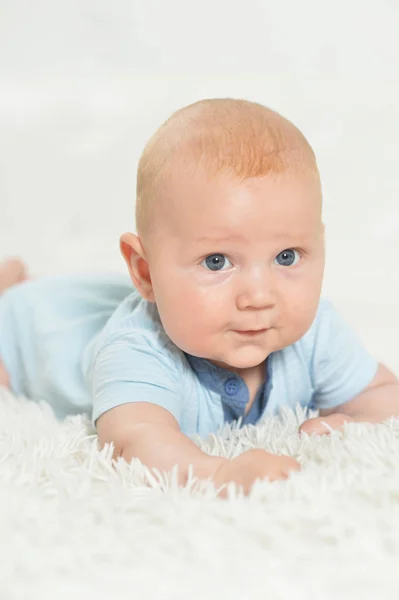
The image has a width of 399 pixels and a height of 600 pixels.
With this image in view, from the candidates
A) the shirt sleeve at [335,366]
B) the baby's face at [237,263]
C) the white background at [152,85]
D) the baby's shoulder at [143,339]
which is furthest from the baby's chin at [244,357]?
the white background at [152,85]

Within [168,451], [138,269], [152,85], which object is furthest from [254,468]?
[152,85]

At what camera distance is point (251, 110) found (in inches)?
49.2

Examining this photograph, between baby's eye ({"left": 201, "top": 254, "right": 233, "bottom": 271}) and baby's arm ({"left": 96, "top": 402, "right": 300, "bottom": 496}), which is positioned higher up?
baby's eye ({"left": 201, "top": 254, "right": 233, "bottom": 271})

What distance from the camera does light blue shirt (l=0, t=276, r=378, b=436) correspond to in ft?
4.36

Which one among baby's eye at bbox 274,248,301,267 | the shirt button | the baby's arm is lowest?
the shirt button

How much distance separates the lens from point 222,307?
3.98 ft

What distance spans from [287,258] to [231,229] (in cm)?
10

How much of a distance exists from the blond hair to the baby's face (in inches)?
0.7

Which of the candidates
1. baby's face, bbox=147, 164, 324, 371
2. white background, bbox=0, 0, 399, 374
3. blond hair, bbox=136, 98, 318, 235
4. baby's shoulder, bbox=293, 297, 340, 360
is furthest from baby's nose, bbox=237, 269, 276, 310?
white background, bbox=0, 0, 399, 374

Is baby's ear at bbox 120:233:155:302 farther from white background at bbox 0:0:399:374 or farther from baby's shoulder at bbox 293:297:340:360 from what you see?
white background at bbox 0:0:399:374

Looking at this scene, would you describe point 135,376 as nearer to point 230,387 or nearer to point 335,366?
point 230,387

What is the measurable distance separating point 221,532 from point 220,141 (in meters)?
0.49

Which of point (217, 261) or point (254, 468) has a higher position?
point (217, 261)

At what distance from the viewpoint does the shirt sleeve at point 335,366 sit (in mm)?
1466
